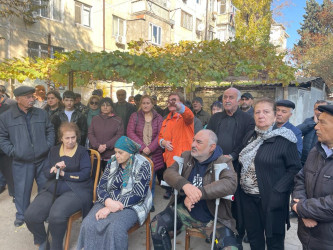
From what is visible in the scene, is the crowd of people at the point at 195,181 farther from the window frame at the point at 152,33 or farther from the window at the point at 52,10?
the window frame at the point at 152,33

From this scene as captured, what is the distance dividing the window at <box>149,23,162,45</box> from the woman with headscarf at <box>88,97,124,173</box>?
14160 mm

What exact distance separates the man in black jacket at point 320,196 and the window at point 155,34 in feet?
54.6

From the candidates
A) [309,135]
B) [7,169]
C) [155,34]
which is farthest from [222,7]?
[7,169]

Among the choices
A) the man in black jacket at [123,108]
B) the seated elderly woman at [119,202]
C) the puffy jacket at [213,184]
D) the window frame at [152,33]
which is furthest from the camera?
the window frame at [152,33]

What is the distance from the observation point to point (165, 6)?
18.7m

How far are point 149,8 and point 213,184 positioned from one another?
17.2 m

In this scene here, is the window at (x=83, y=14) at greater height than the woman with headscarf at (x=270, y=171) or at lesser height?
greater

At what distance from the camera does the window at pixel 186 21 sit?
21109 mm

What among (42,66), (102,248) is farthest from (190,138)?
(42,66)

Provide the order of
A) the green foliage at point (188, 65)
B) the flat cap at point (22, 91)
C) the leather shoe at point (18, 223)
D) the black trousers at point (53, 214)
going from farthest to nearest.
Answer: the green foliage at point (188, 65) < the leather shoe at point (18, 223) < the flat cap at point (22, 91) < the black trousers at point (53, 214)

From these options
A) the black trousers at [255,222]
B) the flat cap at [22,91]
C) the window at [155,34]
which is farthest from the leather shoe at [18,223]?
the window at [155,34]

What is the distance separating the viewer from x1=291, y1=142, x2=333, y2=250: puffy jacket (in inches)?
71.5

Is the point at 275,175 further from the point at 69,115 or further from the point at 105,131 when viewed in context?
the point at 69,115

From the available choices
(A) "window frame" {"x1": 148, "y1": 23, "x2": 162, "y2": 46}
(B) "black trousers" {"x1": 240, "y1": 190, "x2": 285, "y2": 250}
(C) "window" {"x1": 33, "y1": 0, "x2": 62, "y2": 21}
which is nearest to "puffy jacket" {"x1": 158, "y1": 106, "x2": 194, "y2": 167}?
(B) "black trousers" {"x1": 240, "y1": 190, "x2": 285, "y2": 250}
